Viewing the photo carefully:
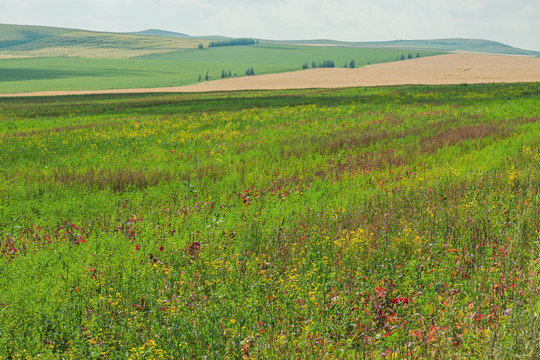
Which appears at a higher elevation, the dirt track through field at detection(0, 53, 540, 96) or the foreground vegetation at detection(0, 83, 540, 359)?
the dirt track through field at detection(0, 53, 540, 96)

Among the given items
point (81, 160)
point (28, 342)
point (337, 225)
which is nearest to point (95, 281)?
point (28, 342)

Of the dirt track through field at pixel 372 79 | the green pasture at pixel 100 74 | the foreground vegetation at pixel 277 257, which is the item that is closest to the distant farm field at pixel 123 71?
the green pasture at pixel 100 74

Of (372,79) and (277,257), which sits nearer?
(277,257)

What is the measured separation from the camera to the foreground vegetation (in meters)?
3.90

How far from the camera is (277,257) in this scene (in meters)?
5.70

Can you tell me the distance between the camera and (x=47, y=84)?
339 feet

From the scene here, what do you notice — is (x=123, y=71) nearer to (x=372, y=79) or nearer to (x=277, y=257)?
(x=372, y=79)

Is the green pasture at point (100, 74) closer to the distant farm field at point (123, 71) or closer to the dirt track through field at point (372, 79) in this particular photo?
the distant farm field at point (123, 71)

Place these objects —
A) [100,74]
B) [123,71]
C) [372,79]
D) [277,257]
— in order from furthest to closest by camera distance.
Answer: [123,71]
[100,74]
[372,79]
[277,257]

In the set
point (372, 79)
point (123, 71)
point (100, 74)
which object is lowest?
point (372, 79)

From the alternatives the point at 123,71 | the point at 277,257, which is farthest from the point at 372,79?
the point at 123,71

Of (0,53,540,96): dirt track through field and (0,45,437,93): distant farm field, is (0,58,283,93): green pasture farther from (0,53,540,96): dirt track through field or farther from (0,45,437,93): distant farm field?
(0,53,540,96): dirt track through field

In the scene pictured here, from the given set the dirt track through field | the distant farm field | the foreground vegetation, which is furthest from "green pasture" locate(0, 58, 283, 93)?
the foreground vegetation

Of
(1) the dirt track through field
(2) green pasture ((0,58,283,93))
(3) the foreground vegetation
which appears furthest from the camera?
(2) green pasture ((0,58,283,93))
